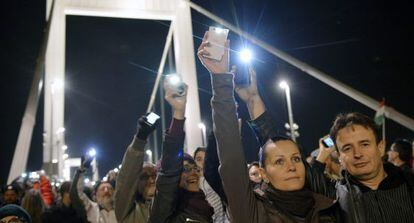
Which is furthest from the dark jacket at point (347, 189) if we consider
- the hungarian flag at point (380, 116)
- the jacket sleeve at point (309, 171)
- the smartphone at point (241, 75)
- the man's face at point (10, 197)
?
the hungarian flag at point (380, 116)

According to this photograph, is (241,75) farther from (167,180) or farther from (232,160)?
(167,180)

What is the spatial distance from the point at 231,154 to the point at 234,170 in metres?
0.09

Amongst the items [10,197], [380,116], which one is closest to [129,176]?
[10,197]

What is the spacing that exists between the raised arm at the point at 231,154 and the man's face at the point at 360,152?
71cm

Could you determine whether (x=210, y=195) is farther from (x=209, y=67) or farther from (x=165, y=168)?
(x=209, y=67)

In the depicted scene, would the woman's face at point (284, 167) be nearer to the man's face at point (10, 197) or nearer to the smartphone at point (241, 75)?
the smartphone at point (241, 75)

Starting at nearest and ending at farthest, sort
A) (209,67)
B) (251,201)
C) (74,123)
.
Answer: (251,201), (209,67), (74,123)

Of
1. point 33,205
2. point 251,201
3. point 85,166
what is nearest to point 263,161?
point 251,201

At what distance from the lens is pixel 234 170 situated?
2332 mm

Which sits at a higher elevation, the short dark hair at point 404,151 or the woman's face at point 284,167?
the short dark hair at point 404,151

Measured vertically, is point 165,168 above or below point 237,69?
below

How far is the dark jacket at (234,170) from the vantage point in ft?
7.61

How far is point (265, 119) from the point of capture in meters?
3.19

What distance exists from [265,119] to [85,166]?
3.13m
